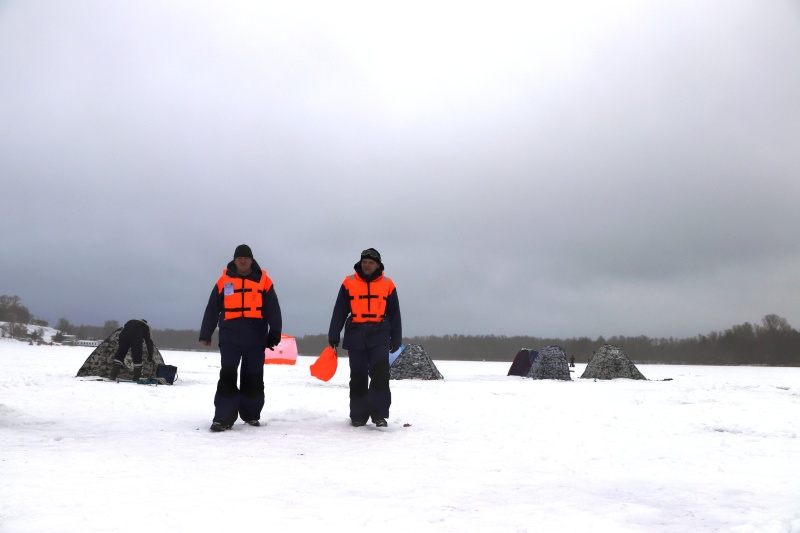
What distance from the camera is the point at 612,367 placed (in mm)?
21844

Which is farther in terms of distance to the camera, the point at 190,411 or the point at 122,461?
the point at 190,411

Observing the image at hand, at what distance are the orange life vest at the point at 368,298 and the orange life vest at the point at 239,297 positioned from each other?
3.90 ft

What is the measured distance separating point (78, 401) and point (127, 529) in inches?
257

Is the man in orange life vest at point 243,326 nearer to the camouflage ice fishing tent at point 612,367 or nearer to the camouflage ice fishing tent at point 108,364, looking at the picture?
the camouflage ice fishing tent at point 108,364

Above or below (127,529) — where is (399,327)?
above

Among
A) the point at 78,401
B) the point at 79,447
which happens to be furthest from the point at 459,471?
the point at 78,401

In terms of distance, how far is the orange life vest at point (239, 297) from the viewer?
7133 millimetres

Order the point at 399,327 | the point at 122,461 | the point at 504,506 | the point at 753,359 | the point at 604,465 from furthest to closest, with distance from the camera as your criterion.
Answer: the point at 753,359, the point at 399,327, the point at 604,465, the point at 122,461, the point at 504,506

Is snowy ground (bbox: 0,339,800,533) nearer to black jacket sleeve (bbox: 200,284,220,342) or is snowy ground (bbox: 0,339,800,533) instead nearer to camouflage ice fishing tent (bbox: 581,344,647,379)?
black jacket sleeve (bbox: 200,284,220,342)

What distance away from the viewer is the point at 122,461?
4738 mm

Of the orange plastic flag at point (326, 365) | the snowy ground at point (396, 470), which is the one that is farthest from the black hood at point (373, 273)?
the snowy ground at point (396, 470)

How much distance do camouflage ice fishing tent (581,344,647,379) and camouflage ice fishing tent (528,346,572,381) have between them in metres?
1.84

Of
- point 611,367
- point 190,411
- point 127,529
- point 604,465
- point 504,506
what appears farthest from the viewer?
point 611,367

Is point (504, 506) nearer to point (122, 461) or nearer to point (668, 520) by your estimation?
point (668, 520)
